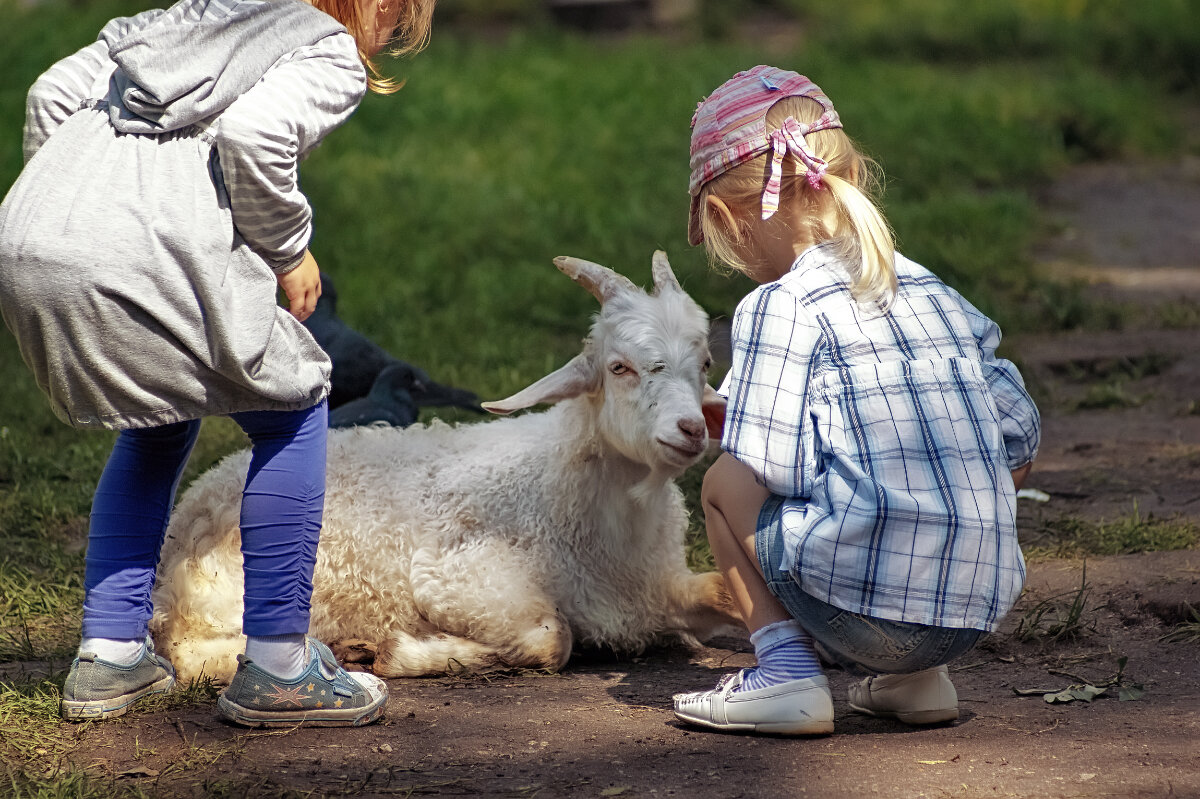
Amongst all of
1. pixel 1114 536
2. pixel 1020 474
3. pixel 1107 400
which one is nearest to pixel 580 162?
pixel 1107 400

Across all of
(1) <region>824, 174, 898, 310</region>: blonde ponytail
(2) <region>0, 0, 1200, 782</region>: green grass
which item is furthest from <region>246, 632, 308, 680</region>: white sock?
(1) <region>824, 174, 898, 310</region>: blonde ponytail

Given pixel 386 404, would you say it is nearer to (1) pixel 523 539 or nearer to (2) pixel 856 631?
(1) pixel 523 539

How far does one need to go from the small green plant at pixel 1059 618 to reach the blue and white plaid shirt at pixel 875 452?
0.70 metres

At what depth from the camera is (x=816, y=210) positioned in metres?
2.71

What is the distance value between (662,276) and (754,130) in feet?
2.29

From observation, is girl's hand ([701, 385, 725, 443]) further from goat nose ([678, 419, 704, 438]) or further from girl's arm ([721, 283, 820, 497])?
girl's arm ([721, 283, 820, 497])

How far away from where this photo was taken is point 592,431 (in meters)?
3.34

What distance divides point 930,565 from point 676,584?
96 centimetres

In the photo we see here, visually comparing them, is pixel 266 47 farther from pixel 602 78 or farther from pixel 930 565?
pixel 602 78

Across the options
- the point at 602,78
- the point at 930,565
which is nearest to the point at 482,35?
the point at 602,78

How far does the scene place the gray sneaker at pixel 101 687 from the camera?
8.75ft

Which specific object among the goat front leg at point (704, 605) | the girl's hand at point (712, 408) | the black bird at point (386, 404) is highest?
the girl's hand at point (712, 408)

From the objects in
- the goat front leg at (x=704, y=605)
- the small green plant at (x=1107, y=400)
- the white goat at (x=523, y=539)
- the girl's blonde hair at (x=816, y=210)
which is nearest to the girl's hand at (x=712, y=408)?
the white goat at (x=523, y=539)

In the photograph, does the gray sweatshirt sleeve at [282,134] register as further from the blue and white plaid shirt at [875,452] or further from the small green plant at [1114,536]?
the small green plant at [1114,536]
